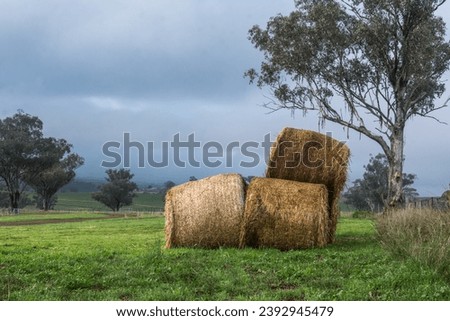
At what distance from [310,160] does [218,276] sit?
7244mm

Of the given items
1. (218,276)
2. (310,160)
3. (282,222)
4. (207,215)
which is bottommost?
(218,276)

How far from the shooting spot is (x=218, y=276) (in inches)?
454

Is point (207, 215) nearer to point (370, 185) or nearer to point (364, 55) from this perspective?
point (364, 55)

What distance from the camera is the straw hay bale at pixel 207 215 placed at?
16.4m

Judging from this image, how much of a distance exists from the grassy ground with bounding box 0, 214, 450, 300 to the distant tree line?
2420 inches

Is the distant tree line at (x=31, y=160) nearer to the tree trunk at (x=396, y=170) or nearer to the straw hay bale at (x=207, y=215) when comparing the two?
the tree trunk at (x=396, y=170)

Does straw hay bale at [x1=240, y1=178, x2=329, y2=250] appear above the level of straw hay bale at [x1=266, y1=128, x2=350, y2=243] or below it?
below

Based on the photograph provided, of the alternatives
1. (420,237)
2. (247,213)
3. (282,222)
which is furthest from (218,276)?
(282,222)

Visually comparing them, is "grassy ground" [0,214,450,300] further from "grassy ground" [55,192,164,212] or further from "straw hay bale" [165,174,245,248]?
"grassy ground" [55,192,164,212]

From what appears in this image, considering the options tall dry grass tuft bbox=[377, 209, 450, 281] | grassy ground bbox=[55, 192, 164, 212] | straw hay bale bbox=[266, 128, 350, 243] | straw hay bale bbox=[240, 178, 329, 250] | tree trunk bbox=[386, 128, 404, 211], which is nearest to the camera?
tall dry grass tuft bbox=[377, 209, 450, 281]

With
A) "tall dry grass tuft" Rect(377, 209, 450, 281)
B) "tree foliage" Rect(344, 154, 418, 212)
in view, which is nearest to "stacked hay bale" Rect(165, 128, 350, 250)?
"tall dry grass tuft" Rect(377, 209, 450, 281)

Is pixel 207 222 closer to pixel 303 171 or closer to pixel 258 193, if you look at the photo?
pixel 258 193

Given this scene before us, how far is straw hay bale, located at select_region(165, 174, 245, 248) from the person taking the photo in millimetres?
16375

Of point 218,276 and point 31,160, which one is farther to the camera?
point 31,160
